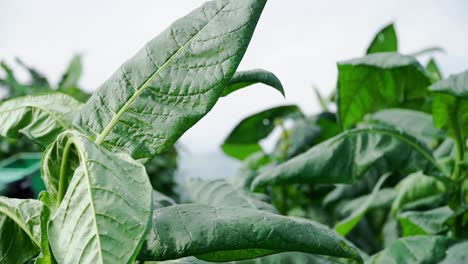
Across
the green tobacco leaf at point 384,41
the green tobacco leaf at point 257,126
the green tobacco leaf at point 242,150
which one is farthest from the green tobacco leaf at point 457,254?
the green tobacco leaf at point 242,150

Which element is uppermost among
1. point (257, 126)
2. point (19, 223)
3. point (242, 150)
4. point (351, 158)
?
point (19, 223)

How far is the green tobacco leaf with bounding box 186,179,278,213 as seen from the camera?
688mm

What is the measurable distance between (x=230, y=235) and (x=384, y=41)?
0.85 metres

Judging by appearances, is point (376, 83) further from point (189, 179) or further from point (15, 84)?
point (15, 84)

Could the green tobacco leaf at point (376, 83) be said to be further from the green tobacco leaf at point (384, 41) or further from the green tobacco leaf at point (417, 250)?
the green tobacco leaf at point (417, 250)

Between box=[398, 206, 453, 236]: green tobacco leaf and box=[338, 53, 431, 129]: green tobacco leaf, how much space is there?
0.63 feet

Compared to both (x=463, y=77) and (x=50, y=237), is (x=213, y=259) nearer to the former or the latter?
(x=50, y=237)

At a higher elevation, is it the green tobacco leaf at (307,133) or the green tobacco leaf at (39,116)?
the green tobacco leaf at (39,116)

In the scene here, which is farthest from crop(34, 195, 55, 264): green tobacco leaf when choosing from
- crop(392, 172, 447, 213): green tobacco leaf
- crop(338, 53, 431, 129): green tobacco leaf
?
crop(392, 172, 447, 213): green tobacco leaf

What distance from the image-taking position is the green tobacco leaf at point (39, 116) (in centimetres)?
54

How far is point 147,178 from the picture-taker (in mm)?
355

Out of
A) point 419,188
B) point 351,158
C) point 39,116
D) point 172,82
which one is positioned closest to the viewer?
point 172,82

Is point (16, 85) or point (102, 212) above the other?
point (102, 212)

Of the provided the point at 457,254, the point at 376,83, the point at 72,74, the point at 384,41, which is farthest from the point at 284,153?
the point at 72,74
